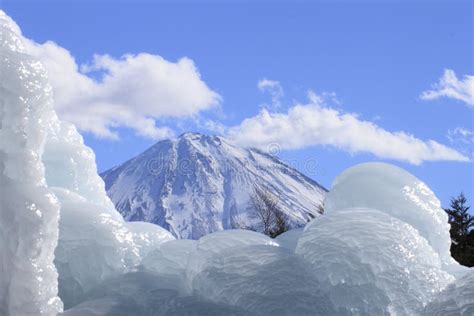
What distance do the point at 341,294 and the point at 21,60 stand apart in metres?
2.69

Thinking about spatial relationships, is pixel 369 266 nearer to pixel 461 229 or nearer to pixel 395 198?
pixel 395 198

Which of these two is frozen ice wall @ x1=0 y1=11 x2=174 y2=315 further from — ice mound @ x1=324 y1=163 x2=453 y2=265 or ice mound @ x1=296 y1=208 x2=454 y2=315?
ice mound @ x1=324 y1=163 x2=453 y2=265

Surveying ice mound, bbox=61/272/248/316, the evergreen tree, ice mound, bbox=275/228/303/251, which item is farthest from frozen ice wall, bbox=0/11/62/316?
the evergreen tree

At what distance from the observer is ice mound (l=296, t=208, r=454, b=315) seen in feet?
14.6

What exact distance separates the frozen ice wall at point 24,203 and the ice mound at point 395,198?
272 cm

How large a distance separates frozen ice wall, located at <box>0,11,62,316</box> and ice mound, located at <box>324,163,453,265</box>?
272cm

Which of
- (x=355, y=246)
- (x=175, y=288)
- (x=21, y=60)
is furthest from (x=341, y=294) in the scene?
(x=21, y=60)

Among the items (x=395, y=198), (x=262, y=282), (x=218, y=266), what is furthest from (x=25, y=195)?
(x=395, y=198)

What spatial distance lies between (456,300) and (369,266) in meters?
0.58

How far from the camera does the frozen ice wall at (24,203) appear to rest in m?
4.52

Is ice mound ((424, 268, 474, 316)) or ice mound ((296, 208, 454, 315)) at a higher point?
ice mound ((296, 208, 454, 315))

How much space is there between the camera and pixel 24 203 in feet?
14.8

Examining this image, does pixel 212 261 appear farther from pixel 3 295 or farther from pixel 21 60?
pixel 21 60

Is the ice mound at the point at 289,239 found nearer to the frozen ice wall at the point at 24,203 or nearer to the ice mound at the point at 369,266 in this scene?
the ice mound at the point at 369,266
